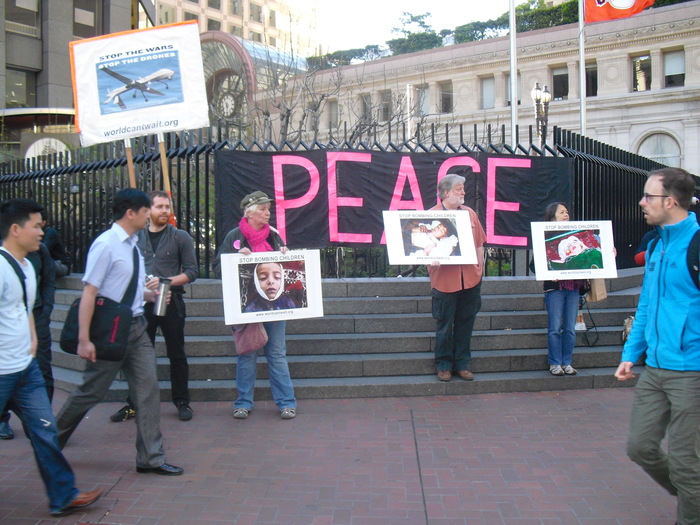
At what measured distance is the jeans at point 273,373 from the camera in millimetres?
5684

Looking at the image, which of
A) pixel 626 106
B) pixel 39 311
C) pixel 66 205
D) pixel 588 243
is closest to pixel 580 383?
pixel 588 243

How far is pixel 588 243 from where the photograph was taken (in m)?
6.66

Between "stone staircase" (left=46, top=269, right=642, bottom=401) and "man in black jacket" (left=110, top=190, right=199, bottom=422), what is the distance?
0.54 meters

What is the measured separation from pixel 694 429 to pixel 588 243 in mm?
3664

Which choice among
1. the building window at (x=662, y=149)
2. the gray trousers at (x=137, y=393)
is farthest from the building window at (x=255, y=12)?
the gray trousers at (x=137, y=393)

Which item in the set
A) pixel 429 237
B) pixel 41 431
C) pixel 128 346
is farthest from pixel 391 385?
pixel 41 431

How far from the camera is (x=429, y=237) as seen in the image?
6281 millimetres

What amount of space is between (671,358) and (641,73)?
1637 inches

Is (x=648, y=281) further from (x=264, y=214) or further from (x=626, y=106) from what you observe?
(x=626, y=106)

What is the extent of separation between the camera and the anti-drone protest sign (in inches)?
257

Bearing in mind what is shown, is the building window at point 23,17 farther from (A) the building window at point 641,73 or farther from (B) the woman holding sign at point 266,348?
(A) the building window at point 641,73

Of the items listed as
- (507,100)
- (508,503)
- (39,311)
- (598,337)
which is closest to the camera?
(508,503)

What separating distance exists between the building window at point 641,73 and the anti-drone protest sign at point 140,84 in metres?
39.3

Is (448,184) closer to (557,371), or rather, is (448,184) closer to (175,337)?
(557,371)
